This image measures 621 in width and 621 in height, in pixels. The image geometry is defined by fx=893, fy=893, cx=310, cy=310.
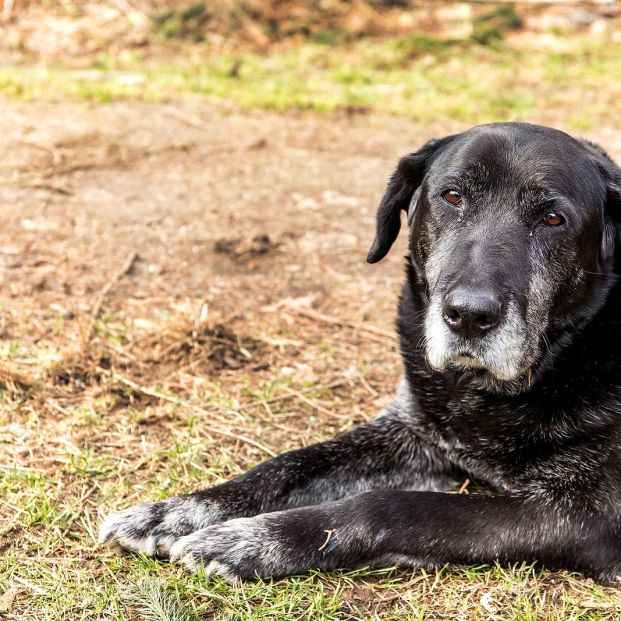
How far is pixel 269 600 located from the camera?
10.1 ft

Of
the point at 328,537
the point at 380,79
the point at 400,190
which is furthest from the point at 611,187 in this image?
the point at 380,79

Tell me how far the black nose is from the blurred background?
897 millimetres

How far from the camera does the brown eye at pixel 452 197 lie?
12.1 feet

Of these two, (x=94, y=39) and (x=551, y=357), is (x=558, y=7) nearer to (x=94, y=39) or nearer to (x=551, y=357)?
(x=94, y=39)

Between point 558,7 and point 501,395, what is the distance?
11.1 metres

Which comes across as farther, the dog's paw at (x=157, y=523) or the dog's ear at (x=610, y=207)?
the dog's ear at (x=610, y=207)

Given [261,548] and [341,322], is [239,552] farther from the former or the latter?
[341,322]

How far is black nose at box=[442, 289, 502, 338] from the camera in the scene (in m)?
3.18

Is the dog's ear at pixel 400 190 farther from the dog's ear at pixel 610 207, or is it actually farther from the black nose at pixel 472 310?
the black nose at pixel 472 310

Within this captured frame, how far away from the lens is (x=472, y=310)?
10.4 ft

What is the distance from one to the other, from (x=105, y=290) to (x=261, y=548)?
8.65 ft

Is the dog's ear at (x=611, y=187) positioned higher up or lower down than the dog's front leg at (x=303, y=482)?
higher up

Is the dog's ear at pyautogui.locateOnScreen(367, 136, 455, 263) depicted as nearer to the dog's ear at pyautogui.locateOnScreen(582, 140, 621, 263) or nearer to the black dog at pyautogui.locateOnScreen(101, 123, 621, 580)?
the black dog at pyautogui.locateOnScreen(101, 123, 621, 580)

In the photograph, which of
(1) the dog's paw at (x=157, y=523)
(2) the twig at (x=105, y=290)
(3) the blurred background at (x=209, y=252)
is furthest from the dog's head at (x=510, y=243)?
(2) the twig at (x=105, y=290)
